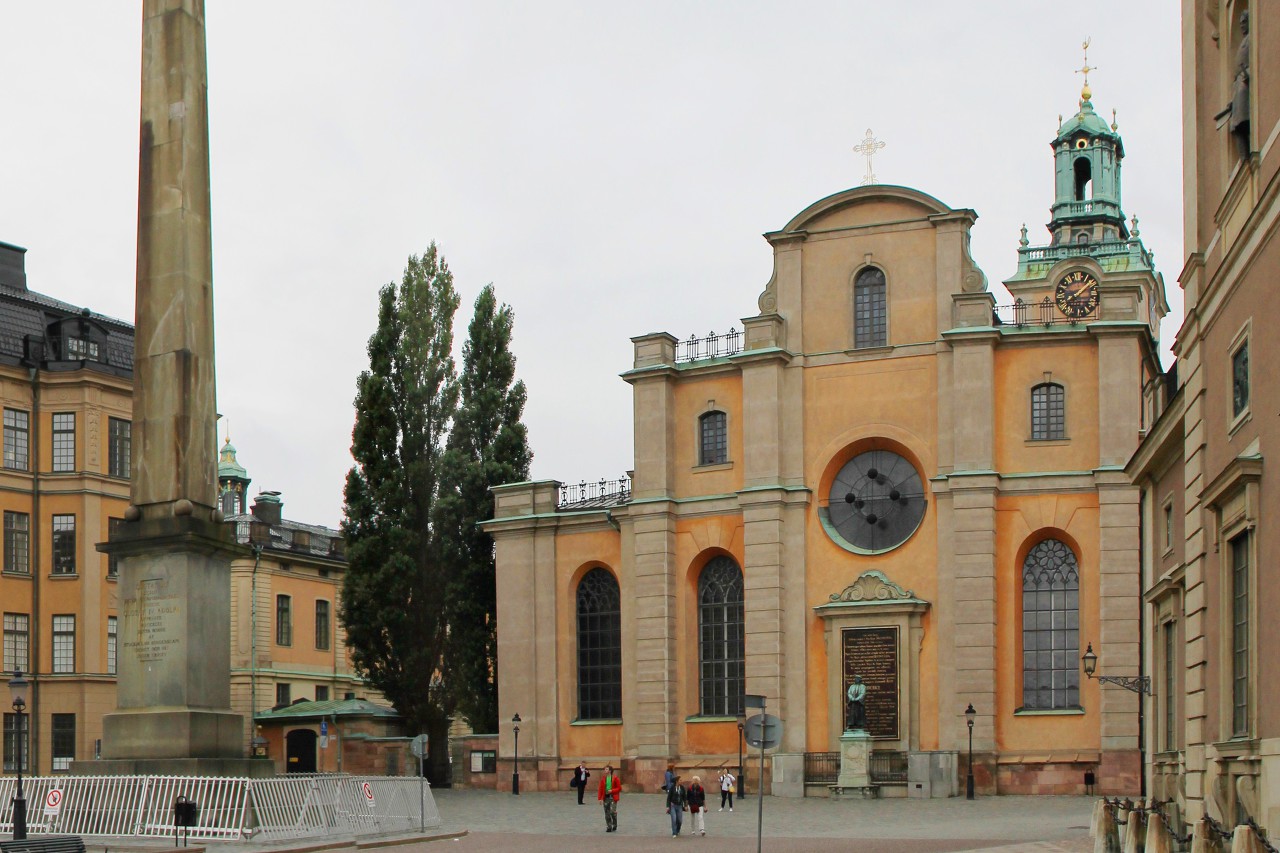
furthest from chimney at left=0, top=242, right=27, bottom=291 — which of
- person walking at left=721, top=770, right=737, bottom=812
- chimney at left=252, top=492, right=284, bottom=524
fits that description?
person walking at left=721, top=770, right=737, bottom=812

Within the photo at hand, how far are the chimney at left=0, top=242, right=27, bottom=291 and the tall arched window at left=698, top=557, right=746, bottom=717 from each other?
21.5 m

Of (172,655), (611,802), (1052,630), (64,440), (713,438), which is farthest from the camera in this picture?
(713,438)

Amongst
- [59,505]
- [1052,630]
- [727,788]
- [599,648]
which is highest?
[59,505]

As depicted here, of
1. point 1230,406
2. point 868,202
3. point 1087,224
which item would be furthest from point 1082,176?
point 1230,406

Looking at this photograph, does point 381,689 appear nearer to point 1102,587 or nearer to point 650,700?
point 650,700

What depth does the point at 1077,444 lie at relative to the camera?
43375 millimetres

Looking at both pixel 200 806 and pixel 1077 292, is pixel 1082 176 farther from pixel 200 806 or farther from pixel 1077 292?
pixel 200 806

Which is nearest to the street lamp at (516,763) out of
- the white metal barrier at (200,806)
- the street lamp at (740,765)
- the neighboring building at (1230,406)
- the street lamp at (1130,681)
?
the street lamp at (740,765)

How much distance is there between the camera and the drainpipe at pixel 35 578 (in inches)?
1784

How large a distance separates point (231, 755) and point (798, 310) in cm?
2666

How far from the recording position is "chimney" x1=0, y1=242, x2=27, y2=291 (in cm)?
4928

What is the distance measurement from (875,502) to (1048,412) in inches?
201

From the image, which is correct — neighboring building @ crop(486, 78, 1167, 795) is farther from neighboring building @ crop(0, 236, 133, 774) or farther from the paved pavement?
neighboring building @ crop(0, 236, 133, 774)

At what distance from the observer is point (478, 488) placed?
2016 inches
